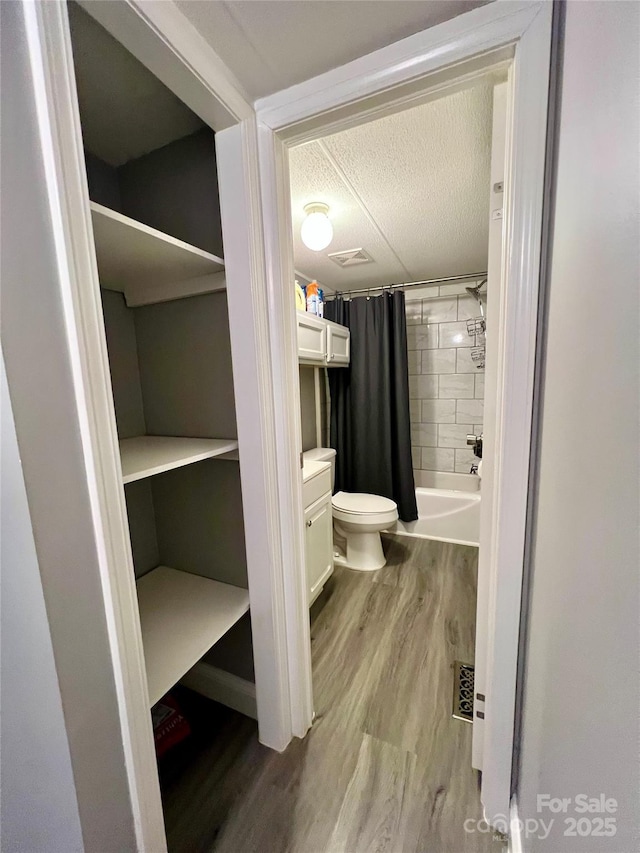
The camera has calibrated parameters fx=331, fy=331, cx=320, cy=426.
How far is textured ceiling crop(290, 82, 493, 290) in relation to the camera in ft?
3.70

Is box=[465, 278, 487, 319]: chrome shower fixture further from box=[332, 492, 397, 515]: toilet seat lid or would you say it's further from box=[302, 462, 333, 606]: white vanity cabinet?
box=[302, 462, 333, 606]: white vanity cabinet

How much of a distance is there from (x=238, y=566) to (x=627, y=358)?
1.26 meters

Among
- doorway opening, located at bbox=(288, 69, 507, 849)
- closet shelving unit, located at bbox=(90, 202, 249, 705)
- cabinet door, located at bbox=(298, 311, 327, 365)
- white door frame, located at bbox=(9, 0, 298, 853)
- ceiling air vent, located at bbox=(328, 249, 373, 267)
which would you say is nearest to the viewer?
white door frame, located at bbox=(9, 0, 298, 853)

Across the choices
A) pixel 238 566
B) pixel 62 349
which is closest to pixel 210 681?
A: pixel 238 566

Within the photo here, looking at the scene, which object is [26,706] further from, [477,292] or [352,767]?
[477,292]

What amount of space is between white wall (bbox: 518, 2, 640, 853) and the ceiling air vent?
1.57 meters

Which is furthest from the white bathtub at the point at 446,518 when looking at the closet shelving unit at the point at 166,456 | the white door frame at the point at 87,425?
the white door frame at the point at 87,425

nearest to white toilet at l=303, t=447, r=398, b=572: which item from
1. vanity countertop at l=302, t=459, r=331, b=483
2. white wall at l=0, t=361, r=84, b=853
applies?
vanity countertop at l=302, t=459, r=331, b=483

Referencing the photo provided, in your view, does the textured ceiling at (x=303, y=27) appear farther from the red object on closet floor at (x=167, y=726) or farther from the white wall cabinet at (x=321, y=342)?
the red object on closet floor at (x=167, y=726)

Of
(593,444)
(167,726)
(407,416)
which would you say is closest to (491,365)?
(593,444)

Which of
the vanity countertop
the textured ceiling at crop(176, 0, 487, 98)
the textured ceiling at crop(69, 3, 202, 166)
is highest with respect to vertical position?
the textured ceiling at crop(69, 3, 202, 166)

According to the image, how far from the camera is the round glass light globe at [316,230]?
1564 millimetres

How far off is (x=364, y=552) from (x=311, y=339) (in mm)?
1519

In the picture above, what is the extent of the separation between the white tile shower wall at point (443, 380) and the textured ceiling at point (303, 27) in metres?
2.40
